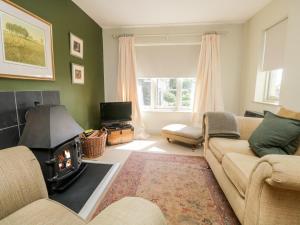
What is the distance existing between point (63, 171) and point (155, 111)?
2.66m

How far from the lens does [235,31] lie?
358 centimetres

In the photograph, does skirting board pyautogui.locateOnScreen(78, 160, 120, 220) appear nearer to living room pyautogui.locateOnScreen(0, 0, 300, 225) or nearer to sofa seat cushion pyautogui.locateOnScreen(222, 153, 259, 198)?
living room pyautogui.locateOnScreen(0, 0, 300, 225)

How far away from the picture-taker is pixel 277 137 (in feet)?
5.11

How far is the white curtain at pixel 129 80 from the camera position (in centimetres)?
377

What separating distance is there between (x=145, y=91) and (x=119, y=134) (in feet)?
4.21

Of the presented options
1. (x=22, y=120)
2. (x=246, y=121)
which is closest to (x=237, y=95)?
(x=246, y=121)

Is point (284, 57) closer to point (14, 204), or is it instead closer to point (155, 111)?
point (155, 111)

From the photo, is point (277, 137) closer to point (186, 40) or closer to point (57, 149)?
point (57, 149)

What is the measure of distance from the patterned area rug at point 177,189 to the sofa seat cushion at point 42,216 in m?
0.79

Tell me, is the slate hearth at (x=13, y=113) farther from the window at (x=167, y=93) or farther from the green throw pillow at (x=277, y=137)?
the window at (x=167, y=93)

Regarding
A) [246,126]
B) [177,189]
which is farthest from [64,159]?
[246,126]

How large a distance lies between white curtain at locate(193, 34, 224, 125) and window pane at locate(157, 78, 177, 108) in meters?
0.55

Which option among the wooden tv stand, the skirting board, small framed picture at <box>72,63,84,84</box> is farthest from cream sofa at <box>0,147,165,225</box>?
the wooden tv stand

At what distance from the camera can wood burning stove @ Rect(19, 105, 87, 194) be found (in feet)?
Answer: 4.93
